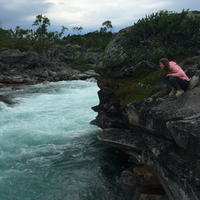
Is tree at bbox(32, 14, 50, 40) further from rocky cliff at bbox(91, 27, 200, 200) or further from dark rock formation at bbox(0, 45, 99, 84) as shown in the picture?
rocky cliff at bbox(91, 27, 200, 200)

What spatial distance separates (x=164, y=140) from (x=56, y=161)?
7375 mm

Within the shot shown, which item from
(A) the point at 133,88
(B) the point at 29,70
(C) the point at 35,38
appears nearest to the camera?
(A) the point at 133,88

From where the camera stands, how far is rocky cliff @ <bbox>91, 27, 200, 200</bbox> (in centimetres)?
590

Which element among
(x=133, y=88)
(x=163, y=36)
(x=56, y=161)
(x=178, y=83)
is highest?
(x=163, y=36)

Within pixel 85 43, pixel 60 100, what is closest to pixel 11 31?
pixel 85 43

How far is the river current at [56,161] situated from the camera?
9445mm

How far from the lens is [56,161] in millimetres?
12102

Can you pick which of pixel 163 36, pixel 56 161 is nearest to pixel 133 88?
pixel 163 36

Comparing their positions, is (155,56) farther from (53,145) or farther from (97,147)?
(53,145)

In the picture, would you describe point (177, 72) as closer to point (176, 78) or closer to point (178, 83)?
point (176, 78)

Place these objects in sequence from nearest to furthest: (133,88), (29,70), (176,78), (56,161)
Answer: (176,78) < (133,88) < (56,161) < (29,70)

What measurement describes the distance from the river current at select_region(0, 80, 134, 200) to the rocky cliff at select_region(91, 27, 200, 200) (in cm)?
159

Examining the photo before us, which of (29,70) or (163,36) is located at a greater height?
(163,36)

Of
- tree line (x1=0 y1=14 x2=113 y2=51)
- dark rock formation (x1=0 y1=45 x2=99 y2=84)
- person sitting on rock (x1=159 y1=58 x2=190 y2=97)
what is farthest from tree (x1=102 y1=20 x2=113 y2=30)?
person sitting on rock (x1=159 y1=58 x2=190 y2=97)
